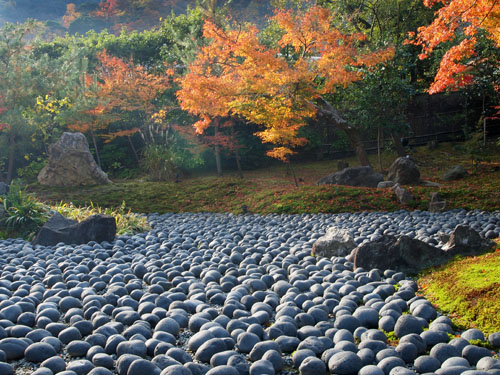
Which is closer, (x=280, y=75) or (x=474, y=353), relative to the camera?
(x=474, y=353)

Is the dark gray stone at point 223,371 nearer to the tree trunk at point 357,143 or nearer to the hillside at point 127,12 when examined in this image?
the tree trunk at point 357,143

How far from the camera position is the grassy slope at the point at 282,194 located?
803 centimetres

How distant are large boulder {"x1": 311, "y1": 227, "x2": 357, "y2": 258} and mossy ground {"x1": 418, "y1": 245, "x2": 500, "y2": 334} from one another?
3.19 feet

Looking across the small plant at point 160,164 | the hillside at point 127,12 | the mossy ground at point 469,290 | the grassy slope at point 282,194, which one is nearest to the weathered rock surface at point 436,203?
the grassy slope at point 282,194

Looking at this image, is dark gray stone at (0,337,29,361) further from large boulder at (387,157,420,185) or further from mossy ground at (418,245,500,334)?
large boulder at (387,157,420,185)

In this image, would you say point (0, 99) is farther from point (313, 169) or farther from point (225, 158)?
point (313, 169)

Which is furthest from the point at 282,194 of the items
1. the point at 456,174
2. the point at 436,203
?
the point at 456,174

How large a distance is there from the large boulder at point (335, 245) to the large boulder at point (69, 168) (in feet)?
29.8

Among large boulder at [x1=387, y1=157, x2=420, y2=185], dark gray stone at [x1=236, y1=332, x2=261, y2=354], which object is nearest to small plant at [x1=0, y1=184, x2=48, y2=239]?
dark gray stone at [x1=236, y1=332, x2=261, y2=354]

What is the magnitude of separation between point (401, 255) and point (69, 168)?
33.7ft

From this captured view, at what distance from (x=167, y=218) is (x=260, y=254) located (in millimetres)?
4616

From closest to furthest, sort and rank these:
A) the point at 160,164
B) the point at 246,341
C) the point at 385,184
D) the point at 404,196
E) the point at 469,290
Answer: the point at 246,341 → the point at 469,290 → the point at 404,196 → the point at 385,184 → the point at 160,164

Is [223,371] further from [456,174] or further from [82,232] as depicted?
[456,174]

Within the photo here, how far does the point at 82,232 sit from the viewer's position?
5891mm
